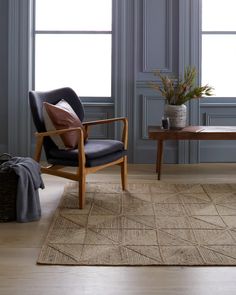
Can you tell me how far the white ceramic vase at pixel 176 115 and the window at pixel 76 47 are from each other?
1045 mm

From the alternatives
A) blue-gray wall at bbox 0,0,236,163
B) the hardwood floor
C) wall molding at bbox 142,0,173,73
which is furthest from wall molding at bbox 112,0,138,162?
the hardwood floor

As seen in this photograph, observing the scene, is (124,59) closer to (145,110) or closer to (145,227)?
(145,110)

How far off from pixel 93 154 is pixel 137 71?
1930 mm

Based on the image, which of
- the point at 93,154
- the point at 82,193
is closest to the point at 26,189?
the point at 82,193

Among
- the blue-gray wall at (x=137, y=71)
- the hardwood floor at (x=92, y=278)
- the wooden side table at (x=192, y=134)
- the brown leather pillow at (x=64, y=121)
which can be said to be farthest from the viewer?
the blue-gray wall at (x=137, y=71)

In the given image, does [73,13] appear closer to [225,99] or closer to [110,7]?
[110,7]

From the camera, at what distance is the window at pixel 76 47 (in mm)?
5273

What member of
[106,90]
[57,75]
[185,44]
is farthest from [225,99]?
[57,75]

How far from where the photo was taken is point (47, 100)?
12.9ft

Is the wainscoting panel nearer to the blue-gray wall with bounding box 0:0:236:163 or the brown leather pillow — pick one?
the blue-gray wall with bounding box 0:0:236:163

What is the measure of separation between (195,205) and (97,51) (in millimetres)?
2495

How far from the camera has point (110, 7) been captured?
526 centimetres

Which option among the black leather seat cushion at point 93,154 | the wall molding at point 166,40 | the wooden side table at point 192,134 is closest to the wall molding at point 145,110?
the wall molding at point 166,40

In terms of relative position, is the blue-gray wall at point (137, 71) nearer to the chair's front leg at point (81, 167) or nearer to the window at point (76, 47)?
the window at point (76, 47)
